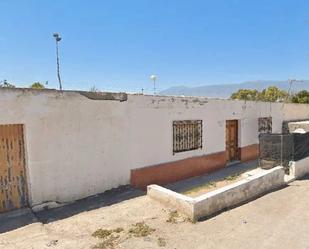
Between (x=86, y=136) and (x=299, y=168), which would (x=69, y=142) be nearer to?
(x=86, y=136)

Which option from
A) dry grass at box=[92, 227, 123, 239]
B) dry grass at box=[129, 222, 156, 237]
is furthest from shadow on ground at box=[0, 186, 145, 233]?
dry grass at box=[129, 222, 156, 237]

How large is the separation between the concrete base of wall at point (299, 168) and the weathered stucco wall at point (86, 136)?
11.4 feet

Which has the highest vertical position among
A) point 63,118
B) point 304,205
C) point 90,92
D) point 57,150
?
point 90,92

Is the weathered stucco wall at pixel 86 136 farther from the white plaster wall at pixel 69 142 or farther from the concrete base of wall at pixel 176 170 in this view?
the concrete base of wall at pixel 176 170

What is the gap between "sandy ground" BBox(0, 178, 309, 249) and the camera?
210 inches

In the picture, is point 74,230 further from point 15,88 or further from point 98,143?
point 15,88

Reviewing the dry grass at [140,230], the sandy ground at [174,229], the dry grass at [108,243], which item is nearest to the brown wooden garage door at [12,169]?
the sandy ground at [174,229]

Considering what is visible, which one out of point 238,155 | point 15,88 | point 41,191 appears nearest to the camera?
point 15,88

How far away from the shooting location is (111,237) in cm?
553

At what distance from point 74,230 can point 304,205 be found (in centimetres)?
562

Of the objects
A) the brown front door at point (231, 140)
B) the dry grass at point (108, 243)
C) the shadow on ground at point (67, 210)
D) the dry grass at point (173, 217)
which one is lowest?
the dry grass at point (108, 243)

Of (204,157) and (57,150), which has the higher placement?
(57,150)

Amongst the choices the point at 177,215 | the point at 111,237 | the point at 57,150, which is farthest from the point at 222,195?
the point at 57,150

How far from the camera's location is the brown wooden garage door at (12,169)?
20.9 ft
